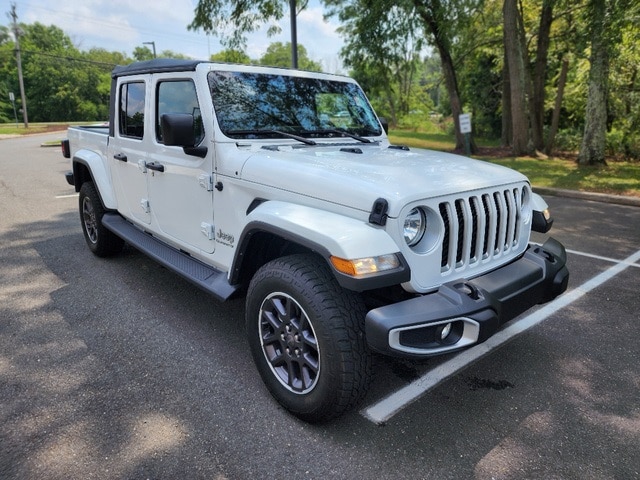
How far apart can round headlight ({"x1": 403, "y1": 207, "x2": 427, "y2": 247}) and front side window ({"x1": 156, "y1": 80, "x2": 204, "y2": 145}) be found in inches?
64.1

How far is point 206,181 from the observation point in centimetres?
313

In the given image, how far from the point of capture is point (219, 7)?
1589 cm

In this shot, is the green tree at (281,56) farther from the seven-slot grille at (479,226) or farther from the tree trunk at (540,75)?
the seven-slot grille at (479,226)

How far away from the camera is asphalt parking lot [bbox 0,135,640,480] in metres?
2.22

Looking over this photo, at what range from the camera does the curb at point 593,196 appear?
8336 millimetres

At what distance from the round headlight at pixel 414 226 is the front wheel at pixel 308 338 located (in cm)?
40

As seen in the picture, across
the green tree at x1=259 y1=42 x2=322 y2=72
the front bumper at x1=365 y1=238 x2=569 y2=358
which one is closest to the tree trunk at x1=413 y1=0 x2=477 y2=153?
the front bumper at x1=365 y1=238 x2=569 y2=358

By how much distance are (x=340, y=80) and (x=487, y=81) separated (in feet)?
81.8

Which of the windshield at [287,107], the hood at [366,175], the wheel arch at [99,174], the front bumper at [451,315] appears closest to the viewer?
the front bumper at [451,315]

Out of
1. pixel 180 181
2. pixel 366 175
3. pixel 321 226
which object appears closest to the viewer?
pixel 321 226

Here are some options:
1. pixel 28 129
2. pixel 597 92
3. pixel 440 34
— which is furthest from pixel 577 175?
pixel 28 129

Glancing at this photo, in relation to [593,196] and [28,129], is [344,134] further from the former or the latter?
[28,129]

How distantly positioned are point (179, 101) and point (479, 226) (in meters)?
2.36

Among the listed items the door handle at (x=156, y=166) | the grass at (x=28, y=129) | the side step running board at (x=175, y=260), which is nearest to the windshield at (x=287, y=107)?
the door handle at (x=156, y=166)
